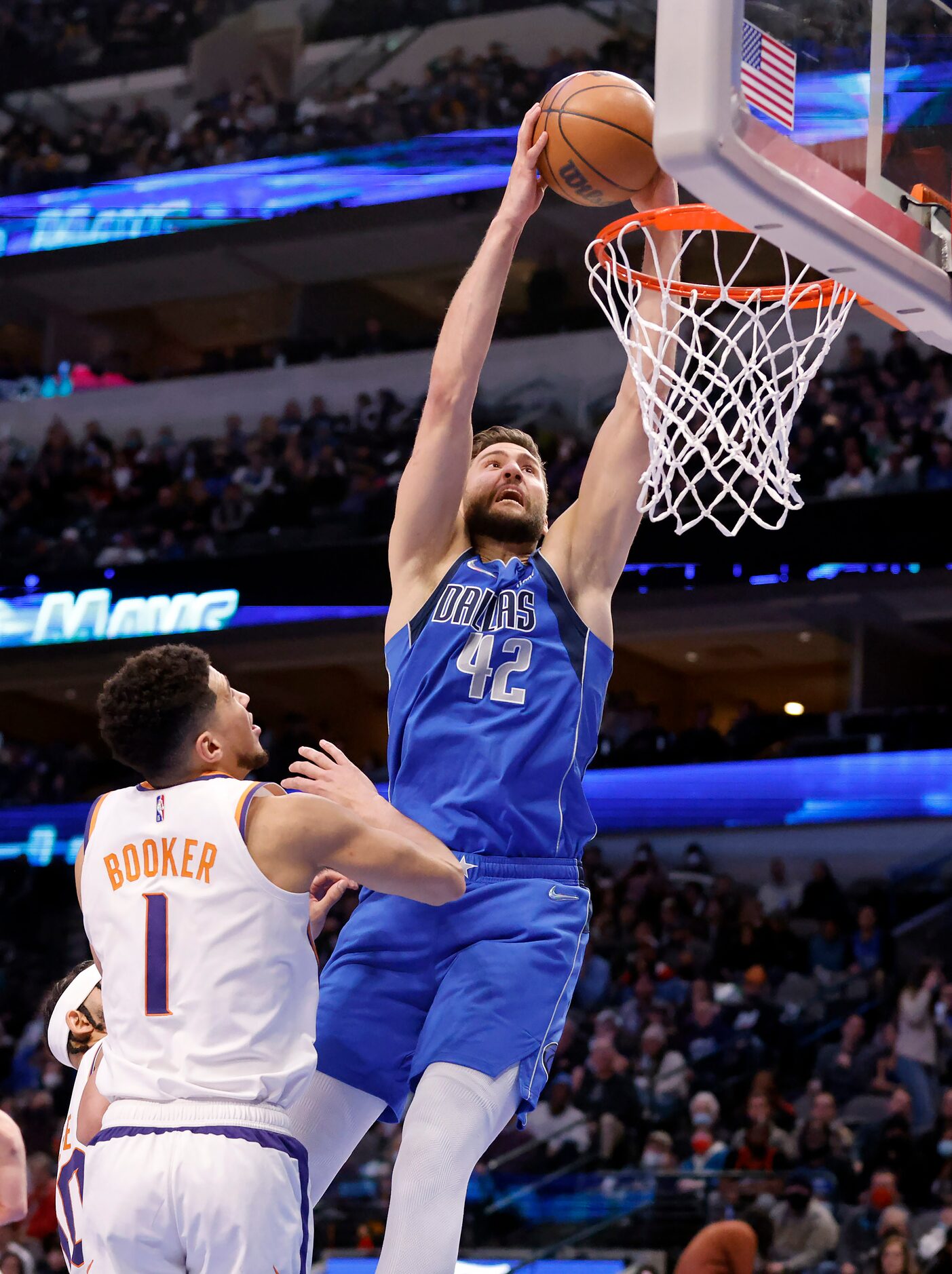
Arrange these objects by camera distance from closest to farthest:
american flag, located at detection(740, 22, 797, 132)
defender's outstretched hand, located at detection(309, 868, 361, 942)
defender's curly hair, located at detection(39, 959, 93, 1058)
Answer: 1. american flag, located at detection(740, 22, 797, 132)
2. defender's outstretched hand, located at detection(309, 868, 361, 942)
3. defender's curly hair, located at detection(39, 959, 93, 1058)

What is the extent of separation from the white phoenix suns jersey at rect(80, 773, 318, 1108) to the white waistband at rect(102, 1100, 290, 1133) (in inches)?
A: 0.7

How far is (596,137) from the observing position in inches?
171

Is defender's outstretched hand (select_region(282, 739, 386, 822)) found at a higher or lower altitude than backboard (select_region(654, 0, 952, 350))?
lower

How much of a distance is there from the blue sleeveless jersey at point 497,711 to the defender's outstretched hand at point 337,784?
1.03 feet

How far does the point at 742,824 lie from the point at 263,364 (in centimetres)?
882

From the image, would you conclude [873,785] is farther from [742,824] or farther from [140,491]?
[140,491]

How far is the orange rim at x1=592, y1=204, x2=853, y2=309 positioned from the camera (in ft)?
14.5

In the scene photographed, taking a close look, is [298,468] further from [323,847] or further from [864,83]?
[323,847]

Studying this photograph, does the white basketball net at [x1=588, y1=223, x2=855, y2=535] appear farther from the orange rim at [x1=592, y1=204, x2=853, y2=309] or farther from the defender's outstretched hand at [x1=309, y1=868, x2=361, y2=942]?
the defender's outstretched hand at [x1=309, y1=868, x2=361, y2=942]

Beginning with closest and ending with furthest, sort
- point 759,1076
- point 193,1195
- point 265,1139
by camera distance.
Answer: point 193,1195, point 265,1139, point 759,1076

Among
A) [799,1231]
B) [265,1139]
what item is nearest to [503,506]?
[265,1139]

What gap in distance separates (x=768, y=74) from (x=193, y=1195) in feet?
8.73

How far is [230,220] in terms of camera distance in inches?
851

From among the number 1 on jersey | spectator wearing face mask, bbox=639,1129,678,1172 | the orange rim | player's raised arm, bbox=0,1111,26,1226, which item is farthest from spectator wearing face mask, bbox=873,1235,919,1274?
the number 1 on jersey
